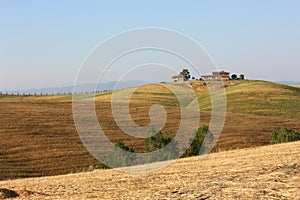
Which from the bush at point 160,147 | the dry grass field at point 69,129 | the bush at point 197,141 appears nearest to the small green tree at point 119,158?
the bush at point 160,147

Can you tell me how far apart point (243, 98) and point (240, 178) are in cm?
8541

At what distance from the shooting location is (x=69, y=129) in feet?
193

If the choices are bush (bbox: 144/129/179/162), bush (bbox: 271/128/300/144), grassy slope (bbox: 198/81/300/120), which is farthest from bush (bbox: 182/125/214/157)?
grassy slope (bbox: 198/81/300/120)

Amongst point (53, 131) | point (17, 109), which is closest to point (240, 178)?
point (53, 131)

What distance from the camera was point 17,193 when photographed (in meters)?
14.1

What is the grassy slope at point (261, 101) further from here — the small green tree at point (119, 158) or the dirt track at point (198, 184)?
the dirt track at point (198, 184)

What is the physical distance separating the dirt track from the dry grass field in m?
19.2

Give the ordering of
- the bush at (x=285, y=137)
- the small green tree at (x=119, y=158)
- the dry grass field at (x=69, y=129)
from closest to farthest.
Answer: the small green tree at (x=119, y=158) < the bush at (x=285, y=137) < the dry grass field at (x=69, y=129)

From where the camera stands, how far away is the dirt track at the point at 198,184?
1149cm

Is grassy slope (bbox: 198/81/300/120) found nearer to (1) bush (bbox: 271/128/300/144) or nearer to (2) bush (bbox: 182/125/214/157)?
(1) bush (bbox: 271/128/300/144)

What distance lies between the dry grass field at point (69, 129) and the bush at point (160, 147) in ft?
13.1

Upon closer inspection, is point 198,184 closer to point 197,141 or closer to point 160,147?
point 160,147

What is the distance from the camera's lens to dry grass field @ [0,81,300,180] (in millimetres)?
42094

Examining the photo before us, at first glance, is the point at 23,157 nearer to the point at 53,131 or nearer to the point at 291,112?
the point at 53,131
